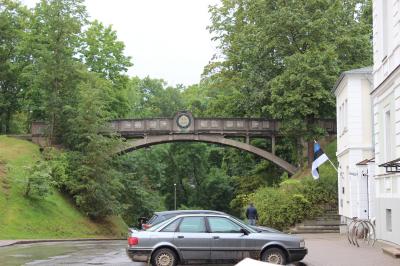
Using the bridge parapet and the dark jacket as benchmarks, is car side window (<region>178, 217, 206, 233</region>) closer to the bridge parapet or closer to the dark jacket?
the dark jacket

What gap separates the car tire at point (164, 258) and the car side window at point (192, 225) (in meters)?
0.64

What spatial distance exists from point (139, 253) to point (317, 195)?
21.1 m

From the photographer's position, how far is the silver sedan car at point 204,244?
1600 cm

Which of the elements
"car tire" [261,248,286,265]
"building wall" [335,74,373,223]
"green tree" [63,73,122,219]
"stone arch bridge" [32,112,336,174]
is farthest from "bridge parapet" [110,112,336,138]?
"car tire" [261,248,286,265]

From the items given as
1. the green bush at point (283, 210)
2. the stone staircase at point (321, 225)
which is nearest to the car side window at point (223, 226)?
the stone staircase at point (321, 225)

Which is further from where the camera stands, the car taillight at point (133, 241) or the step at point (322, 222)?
the step at point (322, 222)

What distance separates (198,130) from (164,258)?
34876mm

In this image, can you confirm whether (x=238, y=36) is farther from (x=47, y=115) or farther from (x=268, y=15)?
(x=47, y=115)

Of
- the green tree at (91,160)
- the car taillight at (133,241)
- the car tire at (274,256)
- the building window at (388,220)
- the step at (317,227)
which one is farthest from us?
the green tree at (91,160)

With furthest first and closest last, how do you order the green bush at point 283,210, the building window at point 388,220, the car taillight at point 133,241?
the green bush at point 283,210
the building window at point 388,220
the car taillight at point 133,241

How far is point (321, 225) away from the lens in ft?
109

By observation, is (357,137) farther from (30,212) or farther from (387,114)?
(30,212)

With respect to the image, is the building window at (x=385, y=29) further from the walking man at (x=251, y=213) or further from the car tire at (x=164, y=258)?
the car tire at (x=164, y=258)

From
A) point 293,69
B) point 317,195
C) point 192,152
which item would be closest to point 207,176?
point 192,152
